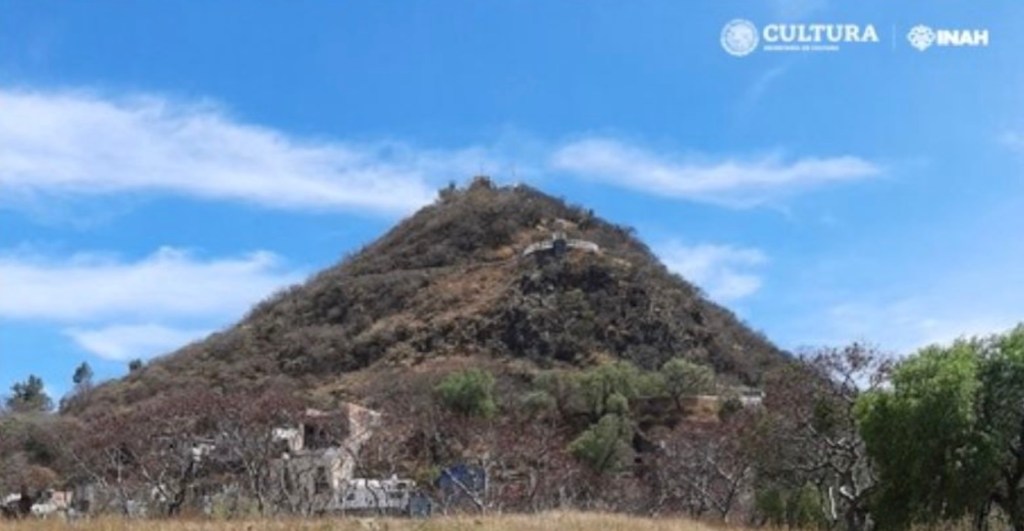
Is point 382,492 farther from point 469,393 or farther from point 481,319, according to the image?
point 481,319

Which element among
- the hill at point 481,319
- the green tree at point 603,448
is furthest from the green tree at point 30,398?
the green tree at point 603,448

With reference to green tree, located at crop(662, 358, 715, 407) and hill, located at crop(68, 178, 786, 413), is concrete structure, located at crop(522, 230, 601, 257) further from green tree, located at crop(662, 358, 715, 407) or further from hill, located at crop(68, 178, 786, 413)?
green tree, located at crop(662, 358, 715, 407)

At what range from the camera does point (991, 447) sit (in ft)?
58.2

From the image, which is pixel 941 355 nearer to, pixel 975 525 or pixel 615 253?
pixel 975 525

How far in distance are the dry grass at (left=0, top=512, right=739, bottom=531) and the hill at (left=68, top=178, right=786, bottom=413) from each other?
53281 mm

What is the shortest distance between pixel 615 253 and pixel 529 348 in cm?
1877

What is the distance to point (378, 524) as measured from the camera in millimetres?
14977

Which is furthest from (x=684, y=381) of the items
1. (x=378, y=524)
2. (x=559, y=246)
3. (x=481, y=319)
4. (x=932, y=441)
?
(x=378, y=524)

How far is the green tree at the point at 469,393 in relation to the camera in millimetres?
50406

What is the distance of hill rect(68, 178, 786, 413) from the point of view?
78.4m

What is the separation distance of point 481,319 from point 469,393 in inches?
1190

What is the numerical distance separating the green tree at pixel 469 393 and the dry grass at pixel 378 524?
33058 mm

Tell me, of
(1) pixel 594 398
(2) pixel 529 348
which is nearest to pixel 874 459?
(1) pixel 594 398

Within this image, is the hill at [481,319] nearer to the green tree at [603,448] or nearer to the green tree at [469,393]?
the green tree at [469,393]
